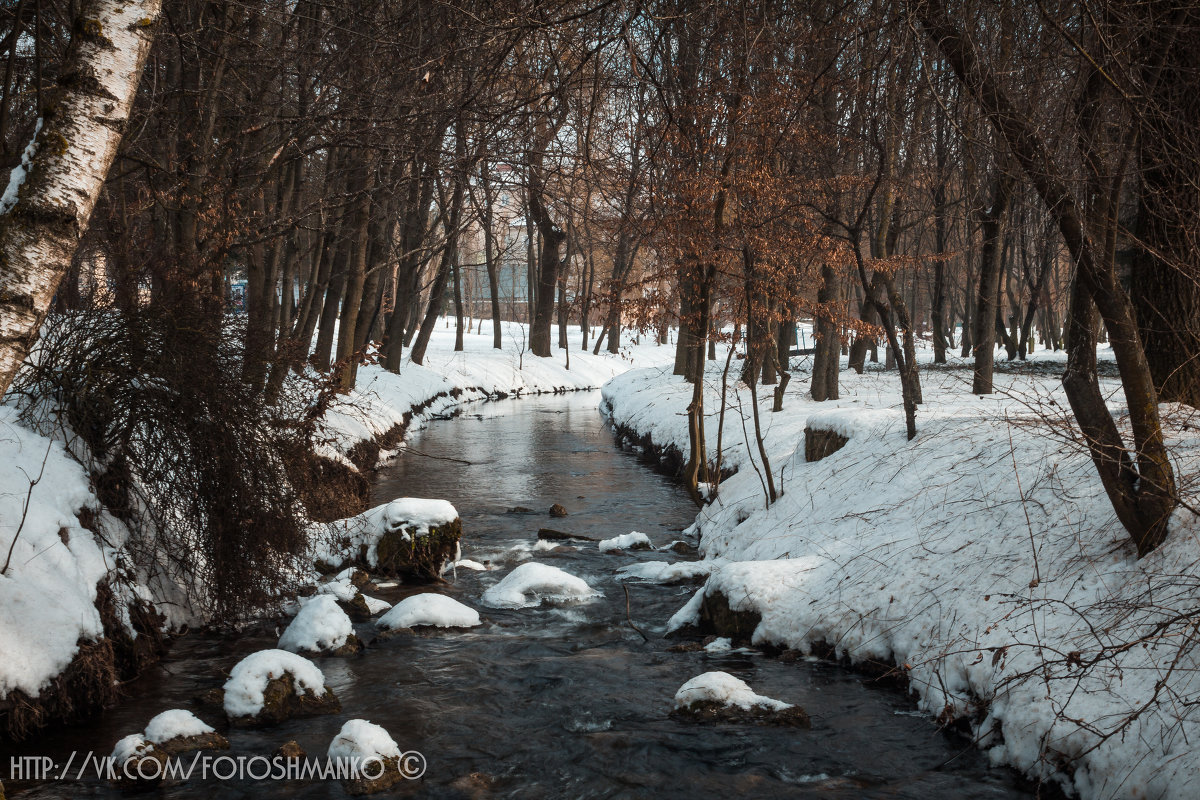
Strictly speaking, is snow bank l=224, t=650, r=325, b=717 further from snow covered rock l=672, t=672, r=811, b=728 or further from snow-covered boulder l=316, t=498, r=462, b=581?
snow-covered boulder l=316, t=498, r=462, b=581

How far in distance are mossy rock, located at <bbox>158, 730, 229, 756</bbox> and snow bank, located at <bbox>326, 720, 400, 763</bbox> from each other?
659 mm

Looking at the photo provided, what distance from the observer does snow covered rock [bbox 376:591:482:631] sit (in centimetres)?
748

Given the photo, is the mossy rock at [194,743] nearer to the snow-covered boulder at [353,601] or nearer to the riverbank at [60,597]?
the riverbank at [60,597]

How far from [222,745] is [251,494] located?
2.09 metres

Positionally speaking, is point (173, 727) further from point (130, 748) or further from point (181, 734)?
point (130, 748)

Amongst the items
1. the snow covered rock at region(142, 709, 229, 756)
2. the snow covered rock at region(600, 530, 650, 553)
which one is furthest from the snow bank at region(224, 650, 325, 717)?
the snow covered rock at region(600, 530, 650, 553)

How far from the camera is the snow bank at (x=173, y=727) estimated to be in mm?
4977

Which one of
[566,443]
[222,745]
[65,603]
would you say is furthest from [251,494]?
[566,443]

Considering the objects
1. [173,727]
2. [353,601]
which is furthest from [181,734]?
[353,601]

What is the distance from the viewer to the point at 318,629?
22.4 ft

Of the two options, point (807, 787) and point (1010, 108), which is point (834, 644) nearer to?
point (807, 787)

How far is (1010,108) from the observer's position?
529 cm

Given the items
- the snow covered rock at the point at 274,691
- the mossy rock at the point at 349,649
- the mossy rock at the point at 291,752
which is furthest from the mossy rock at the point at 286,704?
the mossy rock at the point at 349,649

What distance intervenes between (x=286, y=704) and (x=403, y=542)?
3.39 metres
